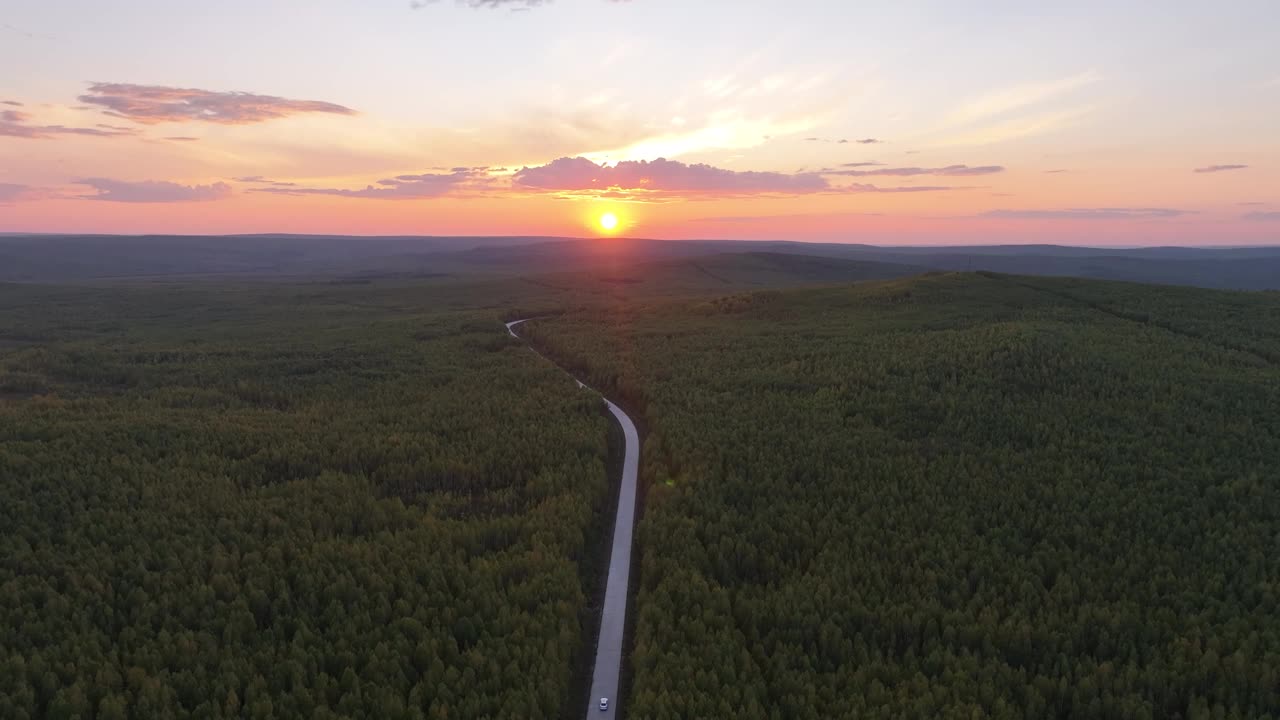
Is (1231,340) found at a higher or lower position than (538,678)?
higher

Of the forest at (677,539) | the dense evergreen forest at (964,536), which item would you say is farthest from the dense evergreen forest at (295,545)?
the dense evergreen forest at (964,536)

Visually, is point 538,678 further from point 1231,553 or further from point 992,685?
point 1231,553

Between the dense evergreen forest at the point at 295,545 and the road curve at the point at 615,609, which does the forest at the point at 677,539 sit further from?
the road curve at the point at 615,609

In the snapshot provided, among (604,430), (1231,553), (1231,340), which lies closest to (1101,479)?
(1231,553)

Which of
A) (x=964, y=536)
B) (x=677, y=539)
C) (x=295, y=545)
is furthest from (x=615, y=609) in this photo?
(x=964, y=536)

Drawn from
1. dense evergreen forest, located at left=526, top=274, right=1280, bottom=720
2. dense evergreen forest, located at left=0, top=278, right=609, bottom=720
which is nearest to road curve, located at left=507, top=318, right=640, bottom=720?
dense evergreen forest, located at left=0, top=278, right=609, bottom=720

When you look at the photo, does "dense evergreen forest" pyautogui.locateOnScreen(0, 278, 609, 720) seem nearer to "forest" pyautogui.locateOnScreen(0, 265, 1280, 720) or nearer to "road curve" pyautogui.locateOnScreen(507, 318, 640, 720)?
"forest" pyautogui.locateOnScreen(0, 265, 1280, 720)
